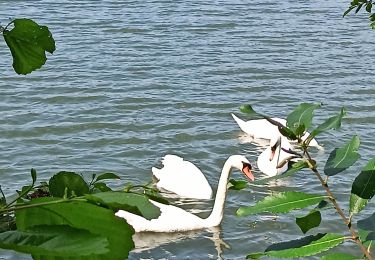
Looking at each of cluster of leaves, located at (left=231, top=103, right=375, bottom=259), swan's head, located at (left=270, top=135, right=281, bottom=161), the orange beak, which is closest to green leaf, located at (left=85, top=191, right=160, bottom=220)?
cluster of leaves, located at (left=231, top=103, right=375, bottom=259)

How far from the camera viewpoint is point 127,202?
2.42ft

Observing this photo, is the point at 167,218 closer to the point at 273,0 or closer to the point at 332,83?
the point at 332,83

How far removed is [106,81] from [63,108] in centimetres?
112

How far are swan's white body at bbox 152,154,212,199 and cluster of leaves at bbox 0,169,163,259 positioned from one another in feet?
24.3

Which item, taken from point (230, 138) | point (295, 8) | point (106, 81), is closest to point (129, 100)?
point (106, 81)

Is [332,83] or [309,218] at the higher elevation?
[309,218]

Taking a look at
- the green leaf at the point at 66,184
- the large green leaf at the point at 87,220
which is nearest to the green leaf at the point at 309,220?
the green leaf at the point at 66,184

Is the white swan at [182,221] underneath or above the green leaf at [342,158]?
underneath

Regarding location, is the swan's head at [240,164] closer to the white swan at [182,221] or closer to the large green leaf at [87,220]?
the white swan at [182,221]

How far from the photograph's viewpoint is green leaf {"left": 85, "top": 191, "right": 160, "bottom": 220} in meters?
0.72

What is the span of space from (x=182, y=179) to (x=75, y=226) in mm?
7666

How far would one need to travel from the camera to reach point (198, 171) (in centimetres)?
835

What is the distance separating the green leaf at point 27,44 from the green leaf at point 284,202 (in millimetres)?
320

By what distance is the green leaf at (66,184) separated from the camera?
886 mm
